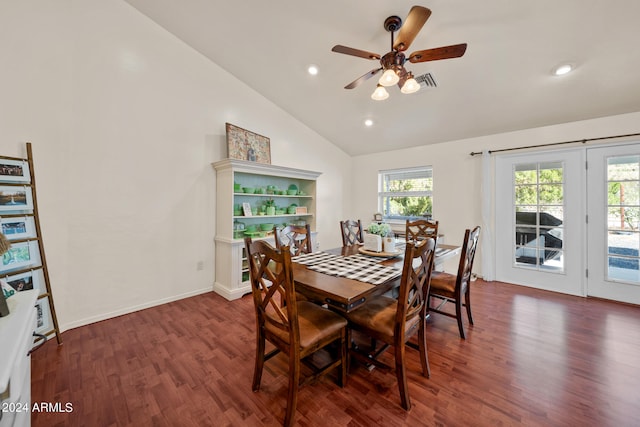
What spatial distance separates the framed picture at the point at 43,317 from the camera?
207 cm

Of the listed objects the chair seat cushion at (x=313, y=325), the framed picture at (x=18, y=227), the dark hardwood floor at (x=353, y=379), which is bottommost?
the dark hardwood floor at (x=353, y=379)

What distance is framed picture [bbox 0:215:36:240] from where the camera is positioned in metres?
1.91

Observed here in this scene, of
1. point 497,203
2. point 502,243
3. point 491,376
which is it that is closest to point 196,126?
point 491,376

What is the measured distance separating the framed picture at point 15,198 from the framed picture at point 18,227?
0.27ft

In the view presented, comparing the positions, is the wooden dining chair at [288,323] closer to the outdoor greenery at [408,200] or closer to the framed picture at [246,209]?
the framed picture at [246,209]

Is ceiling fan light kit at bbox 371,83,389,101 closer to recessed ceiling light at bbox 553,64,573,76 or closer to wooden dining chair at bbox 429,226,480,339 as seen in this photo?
wooden dining chair at bbox 429,226,480,339

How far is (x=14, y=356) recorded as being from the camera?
78cm

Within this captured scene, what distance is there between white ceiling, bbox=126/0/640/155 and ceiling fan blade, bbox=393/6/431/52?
21.6 inches

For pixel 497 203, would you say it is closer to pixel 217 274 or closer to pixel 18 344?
pixel 217 274

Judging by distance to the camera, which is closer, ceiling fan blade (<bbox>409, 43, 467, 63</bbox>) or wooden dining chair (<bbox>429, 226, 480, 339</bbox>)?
ceiling fan blade (<bbox>409, 43, 467, 63</bbox>)

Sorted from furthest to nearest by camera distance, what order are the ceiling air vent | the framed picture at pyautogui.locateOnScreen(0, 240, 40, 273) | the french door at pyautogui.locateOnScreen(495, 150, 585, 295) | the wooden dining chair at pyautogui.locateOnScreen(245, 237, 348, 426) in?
the french door at pyautogui.locateOnScreen(495, 150, 585, 295) < the ceiling air vent < the framed picture at pyautogui.locateOnScreen(0, 240, 40, 273) < the wooden dining chair at pyautogui.locateOnScreen(245, 237, 348, 426)

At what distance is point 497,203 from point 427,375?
3092 mm

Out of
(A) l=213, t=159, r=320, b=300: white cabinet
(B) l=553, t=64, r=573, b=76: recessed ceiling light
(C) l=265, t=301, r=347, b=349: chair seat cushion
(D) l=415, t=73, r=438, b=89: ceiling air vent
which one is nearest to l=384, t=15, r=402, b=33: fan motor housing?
(D) l=415, t=73, r=438, b=89: ceiling air vent

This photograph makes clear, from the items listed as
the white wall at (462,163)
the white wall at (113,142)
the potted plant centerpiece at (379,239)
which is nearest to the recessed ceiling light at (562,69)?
A: the white wall at (462,163)
